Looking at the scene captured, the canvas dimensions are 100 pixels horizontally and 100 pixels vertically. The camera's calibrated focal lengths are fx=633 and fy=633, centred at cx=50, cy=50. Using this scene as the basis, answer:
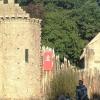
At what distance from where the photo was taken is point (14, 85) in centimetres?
4462

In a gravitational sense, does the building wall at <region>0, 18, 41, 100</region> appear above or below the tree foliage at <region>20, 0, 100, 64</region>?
below

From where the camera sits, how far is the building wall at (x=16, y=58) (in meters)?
44.5

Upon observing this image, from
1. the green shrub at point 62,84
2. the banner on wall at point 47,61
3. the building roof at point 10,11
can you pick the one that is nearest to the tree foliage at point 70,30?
the banner on wall at point 47,61

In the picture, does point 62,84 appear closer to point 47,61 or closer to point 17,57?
point 47,61

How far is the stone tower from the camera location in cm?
4453

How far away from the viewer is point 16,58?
146ft

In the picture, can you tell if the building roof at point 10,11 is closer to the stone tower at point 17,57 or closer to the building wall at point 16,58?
the stone tower at point 17,57

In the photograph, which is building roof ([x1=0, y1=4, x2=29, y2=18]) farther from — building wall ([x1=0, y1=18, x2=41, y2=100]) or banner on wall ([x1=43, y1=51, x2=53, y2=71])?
banner on wall ([x1=43, y1=51, x2=53, y2=71])

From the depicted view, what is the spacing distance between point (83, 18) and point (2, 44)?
46121 mm

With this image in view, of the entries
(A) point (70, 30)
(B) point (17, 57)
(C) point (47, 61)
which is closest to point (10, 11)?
(B) point (17, 57)

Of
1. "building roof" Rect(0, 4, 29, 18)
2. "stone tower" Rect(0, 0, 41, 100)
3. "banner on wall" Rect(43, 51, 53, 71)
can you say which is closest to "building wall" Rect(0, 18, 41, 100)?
"stone tower" Rect(0, 0, 41, 100)

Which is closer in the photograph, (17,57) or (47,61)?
(17,57)

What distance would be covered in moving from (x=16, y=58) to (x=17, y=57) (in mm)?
106

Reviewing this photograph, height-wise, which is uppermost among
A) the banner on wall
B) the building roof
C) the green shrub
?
the building roof
